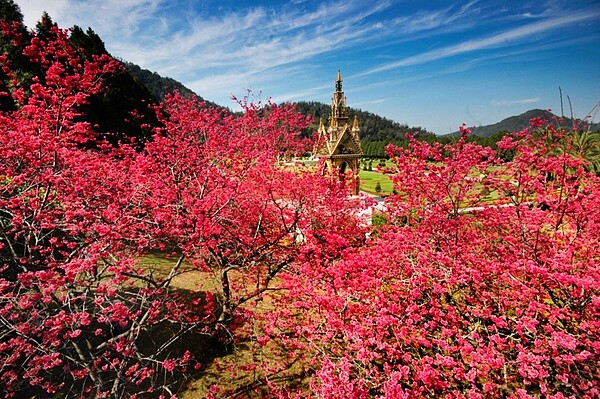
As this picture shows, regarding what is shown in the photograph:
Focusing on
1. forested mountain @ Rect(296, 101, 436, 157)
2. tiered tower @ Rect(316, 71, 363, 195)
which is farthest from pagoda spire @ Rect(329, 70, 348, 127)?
forested mountain @ Rect(296, 101, 436, 157)

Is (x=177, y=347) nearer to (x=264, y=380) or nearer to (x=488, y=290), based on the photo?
(x=264, y=380)

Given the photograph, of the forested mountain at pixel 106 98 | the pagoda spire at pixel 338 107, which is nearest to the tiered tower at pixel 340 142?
the pagoda spire at pixel 338 107

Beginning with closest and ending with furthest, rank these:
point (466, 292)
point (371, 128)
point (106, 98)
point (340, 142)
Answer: point (466, 292), point (106, 98), point (340, 142), point (371, 128)

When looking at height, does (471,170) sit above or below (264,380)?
above

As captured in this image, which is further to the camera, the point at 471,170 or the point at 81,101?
the point at 471,170

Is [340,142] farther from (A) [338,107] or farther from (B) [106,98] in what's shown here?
(B) [106,98]

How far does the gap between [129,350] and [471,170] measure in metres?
9.49

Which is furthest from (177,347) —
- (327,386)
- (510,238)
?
(510,238)

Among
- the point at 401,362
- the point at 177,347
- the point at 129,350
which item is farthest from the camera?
the point at 177,347

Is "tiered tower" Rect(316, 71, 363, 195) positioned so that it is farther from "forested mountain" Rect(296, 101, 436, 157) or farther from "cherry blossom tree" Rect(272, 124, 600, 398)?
"forested mountain" Rect(296, 101, 436, 157)

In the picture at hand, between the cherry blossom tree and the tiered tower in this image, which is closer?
the cherry blossom tree

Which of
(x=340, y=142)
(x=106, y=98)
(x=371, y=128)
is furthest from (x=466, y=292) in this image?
(x=371, y=128)

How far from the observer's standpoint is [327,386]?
4.38 metres

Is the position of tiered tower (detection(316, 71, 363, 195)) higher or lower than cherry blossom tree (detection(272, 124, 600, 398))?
higher
